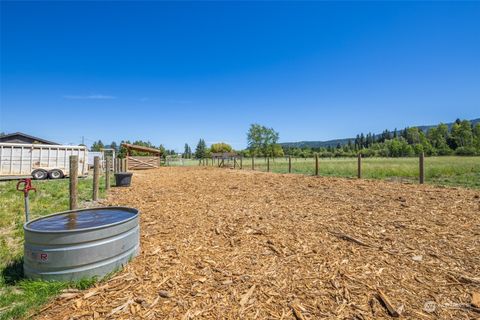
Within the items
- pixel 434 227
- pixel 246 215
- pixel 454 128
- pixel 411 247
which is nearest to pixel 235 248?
pixel 246 215

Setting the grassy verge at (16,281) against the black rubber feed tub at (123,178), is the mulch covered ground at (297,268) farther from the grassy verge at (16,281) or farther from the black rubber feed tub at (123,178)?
the black rubber feed tub at (123,178)

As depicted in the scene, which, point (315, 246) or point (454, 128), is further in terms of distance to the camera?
point (454, 128)

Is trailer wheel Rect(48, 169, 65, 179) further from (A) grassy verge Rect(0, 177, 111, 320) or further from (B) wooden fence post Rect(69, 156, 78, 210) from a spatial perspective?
(B) wooden fence post Rect(69, 156, 78, 210)

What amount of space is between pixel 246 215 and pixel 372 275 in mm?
2933

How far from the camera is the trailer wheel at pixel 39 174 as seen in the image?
49.1 ft

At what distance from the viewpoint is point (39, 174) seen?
1514 centimetres

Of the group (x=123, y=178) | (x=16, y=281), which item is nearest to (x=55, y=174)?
(x=123, y=178)

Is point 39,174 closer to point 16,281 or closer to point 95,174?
point 95,174

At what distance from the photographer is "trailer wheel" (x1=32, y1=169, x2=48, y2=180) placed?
15.0m

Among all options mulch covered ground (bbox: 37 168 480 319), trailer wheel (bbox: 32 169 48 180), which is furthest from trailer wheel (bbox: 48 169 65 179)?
mulch covered ground (bbox: 37 168 480 319)

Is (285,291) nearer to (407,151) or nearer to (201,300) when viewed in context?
(201,300)

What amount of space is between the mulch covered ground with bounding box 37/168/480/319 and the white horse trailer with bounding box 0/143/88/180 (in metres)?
13.8

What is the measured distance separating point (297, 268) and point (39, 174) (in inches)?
690

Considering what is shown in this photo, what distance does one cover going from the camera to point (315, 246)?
3.75m
